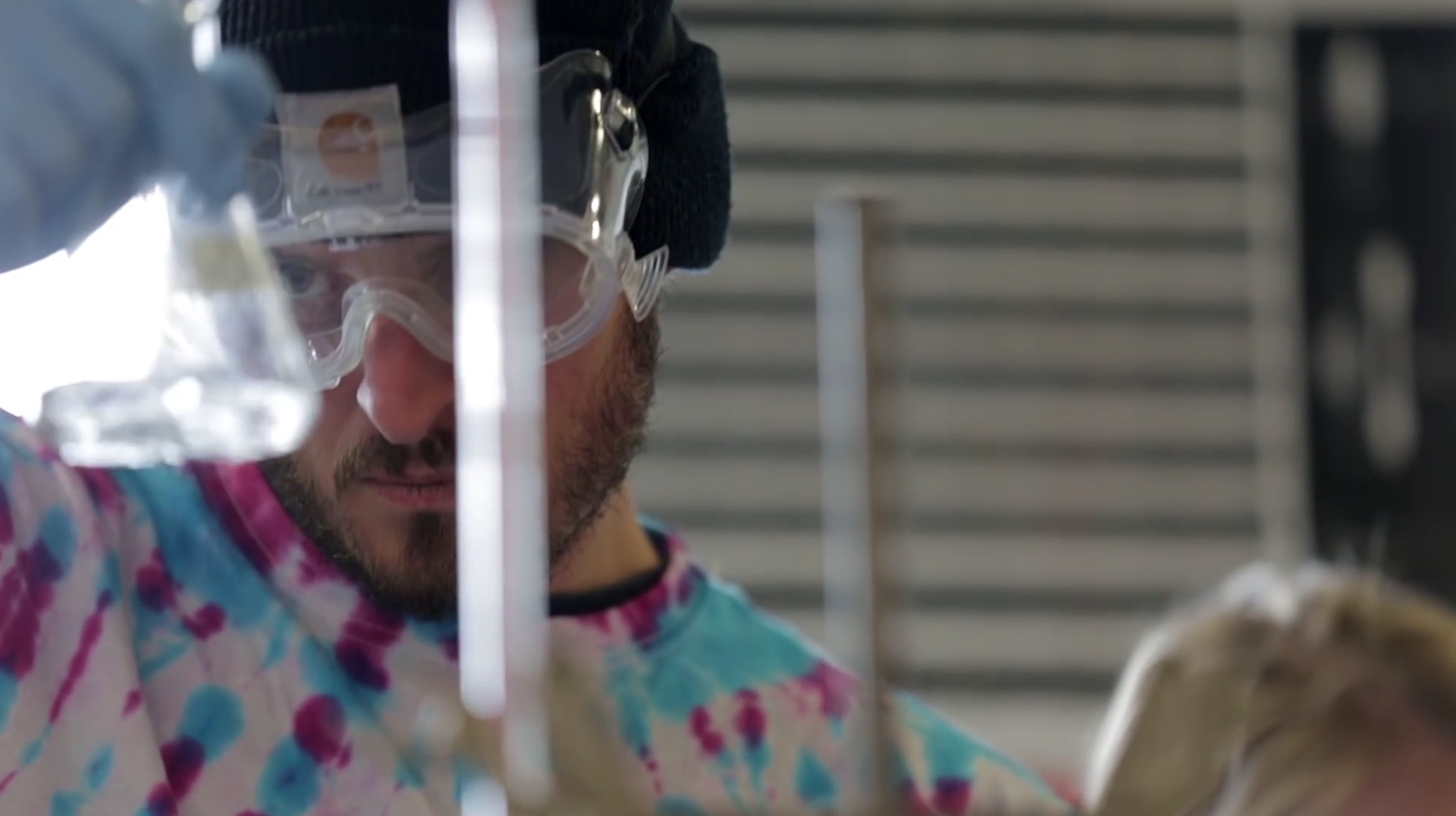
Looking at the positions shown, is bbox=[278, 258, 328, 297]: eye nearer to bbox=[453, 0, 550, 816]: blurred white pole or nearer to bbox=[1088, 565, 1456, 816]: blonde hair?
bbox=[453, 0, 550, 816]: blurred white pole

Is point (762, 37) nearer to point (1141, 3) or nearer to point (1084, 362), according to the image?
point (1141, 3)

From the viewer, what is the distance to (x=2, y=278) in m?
0.66

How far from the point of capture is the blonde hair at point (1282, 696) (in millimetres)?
592

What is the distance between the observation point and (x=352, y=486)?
2.35 feet

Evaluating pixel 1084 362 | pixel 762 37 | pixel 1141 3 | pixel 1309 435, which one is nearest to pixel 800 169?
Answer: pixel 762 37

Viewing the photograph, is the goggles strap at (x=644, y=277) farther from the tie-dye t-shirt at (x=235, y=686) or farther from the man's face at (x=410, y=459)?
the tie-dye t-shirt at (x=235, y=686)

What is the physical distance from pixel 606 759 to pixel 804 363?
1.99ft

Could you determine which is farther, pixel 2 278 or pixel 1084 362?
pixel 1084 362

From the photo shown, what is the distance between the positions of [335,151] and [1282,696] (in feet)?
1.30

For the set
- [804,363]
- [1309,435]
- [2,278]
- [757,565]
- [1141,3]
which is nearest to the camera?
[2,278]

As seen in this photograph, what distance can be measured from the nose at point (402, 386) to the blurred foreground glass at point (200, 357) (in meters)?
0.02

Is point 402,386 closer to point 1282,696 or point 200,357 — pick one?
point 200,357

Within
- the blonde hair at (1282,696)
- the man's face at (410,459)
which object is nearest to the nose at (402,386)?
the man's face at (410,459)

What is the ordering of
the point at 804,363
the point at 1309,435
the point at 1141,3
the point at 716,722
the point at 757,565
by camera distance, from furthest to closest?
the point at 1309,435, the point at 1141,3, the point at 757,565, the point at 804,363, the point at 716,722
